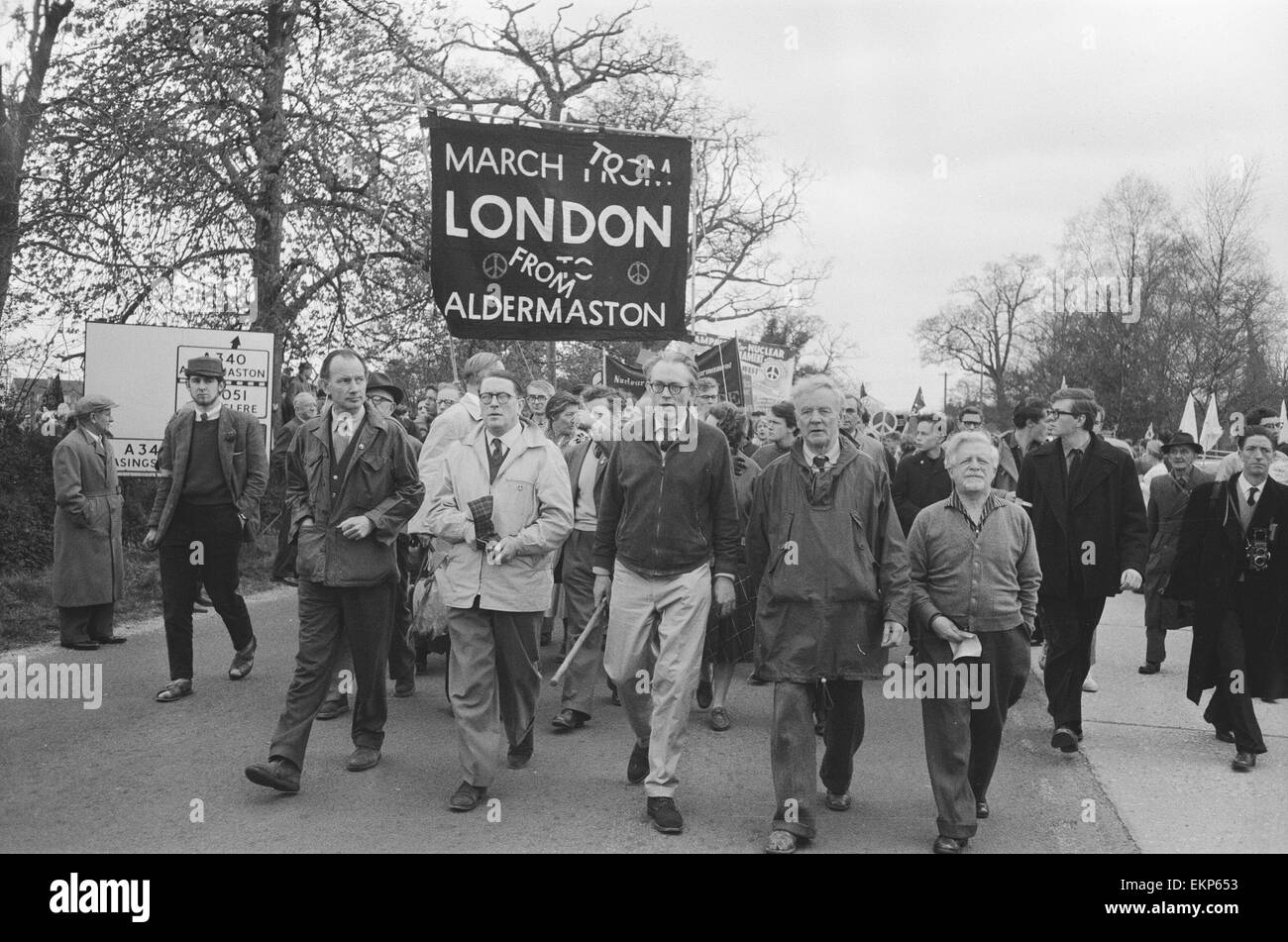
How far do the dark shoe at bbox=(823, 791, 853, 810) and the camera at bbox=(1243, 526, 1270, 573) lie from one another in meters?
2.70

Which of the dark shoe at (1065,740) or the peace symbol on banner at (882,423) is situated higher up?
the peace symbol on banner at (882,423)

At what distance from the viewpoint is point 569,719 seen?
6812 millimetres

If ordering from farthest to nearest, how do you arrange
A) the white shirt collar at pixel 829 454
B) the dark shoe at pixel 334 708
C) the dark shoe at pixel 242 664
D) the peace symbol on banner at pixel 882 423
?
the peace symbol on banner at pixel 882 423, the dark shoe at pixel 242 664, the dark shoe at pixel 334 708, the white shirt collar at pixel 829 454

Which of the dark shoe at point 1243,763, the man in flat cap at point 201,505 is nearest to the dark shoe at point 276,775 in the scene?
the man in flat cap at point 201,505

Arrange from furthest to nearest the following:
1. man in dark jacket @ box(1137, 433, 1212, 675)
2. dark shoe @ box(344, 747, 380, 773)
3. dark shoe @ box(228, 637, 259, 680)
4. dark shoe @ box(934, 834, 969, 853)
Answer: man in dark jacket @ box(1137, 433, 1212, 675) → dark shoe @ box(228, 637, 259, 680) → dark shoe @ box(344, 747, 380, 773) → dark shoe @ box(934, 834, 969, 853)

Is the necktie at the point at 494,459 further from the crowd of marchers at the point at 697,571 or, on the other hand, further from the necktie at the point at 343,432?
the necktie at the point at 343,432

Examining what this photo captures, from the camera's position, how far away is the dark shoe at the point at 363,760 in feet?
19.2

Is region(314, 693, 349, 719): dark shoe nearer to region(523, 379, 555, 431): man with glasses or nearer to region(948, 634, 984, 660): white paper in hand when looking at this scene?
region(523, 379, 555, 431): man with glasses

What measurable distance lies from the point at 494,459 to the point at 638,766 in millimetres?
1651

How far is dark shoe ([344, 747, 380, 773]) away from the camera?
5.86 m

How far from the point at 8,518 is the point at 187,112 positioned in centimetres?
502

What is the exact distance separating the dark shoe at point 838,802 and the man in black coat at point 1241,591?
Answer: 226 centimetres

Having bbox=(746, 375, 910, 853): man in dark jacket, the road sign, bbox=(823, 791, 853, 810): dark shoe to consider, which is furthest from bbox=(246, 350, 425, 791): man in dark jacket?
the road sign

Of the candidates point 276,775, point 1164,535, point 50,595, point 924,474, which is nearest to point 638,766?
point 276,775
